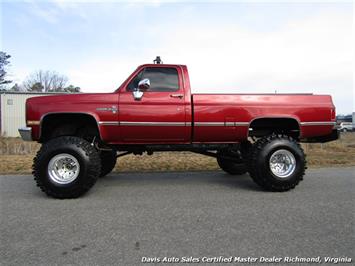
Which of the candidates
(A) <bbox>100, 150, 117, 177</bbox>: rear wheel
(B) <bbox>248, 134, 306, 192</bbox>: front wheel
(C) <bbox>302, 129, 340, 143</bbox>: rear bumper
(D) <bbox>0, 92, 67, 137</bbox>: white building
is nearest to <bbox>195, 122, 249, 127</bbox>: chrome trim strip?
(B) <bbox>248, 134, 306, 192</bbox>: front wheel

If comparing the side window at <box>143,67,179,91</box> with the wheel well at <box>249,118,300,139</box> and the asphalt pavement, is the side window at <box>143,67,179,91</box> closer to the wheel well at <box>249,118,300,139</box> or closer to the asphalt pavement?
the wheel well at <box>249,118,300,139</box>

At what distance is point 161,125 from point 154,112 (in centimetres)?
26

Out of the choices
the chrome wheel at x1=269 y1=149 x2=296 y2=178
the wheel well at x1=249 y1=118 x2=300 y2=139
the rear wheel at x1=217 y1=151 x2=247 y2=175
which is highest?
the wheel well at x1=249 y1=118 x2=300 y2=139

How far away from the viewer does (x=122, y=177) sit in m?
7.49

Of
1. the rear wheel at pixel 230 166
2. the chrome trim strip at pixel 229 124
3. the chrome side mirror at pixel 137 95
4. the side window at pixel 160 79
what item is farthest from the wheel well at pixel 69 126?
the rear wheel at pixel 230 166

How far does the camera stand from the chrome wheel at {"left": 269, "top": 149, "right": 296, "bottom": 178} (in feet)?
19.8

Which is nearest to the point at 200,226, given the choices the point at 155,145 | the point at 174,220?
the point at 174,220

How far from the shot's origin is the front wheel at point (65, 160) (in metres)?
5.52

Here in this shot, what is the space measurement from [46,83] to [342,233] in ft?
203

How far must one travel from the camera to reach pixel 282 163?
6.19m

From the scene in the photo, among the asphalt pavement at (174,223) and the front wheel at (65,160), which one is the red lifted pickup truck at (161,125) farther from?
the asphalt pavement at (174,223)

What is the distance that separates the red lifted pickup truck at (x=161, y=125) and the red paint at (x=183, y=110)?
0.06 feet

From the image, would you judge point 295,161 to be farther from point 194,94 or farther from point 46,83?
point 46,83

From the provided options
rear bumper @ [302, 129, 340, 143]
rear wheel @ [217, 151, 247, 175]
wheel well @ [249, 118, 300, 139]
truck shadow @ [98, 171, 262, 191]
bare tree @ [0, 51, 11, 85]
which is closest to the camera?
wheel well @ [249, 118, 300, 139]
